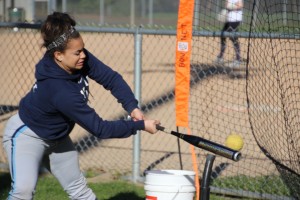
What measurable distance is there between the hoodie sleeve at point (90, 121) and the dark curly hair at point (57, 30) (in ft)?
1.16

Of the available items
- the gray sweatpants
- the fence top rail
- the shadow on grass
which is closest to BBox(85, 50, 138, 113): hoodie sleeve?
the gray sweatpants

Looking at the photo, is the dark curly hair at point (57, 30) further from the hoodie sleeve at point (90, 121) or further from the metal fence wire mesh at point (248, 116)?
the metal fence wire mesh at point (248, 116)

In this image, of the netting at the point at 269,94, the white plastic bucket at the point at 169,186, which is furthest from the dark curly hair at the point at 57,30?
the netting at the point at 269,94

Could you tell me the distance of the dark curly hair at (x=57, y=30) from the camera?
470cm

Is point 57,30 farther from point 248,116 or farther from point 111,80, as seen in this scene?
point 248,116

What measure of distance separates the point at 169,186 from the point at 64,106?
103 cm

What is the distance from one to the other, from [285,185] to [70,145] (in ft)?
7.93

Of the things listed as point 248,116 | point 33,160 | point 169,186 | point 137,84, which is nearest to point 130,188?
point 137,84

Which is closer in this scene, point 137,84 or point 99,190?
point 99,190

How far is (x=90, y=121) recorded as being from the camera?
462 centimetres

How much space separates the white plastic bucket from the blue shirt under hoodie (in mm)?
546

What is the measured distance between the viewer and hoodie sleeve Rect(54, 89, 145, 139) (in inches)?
181

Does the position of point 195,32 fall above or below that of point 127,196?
above

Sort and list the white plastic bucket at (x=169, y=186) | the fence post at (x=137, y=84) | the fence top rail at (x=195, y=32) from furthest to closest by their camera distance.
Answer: the fence post at (x=137, y=84) < the fence top rail at (x=195, y=32) < the white plastic bucket at (x=169, y=186)
